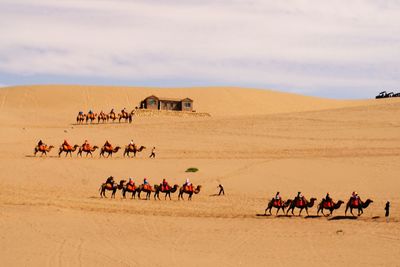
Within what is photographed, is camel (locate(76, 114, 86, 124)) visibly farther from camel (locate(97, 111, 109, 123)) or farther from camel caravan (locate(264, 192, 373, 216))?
camel caravan (locate(264, 192, 373, 216))

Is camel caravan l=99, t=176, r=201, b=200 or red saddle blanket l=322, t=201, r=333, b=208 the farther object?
camel caravan l=99, t=176, r=201, b=200

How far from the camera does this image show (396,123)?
195 ft

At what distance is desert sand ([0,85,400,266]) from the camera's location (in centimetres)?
2109

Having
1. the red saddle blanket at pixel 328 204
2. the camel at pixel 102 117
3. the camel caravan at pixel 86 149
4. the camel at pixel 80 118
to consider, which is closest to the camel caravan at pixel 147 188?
the red saddle blanket at pixel 328 204

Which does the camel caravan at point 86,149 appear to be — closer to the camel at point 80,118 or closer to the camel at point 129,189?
the camel at point 129,189

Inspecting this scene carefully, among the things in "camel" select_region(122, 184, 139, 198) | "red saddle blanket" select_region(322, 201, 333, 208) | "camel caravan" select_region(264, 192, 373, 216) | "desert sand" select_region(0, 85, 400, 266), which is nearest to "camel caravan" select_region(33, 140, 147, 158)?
"desert sand" select_region(0, 85, 400, 266)

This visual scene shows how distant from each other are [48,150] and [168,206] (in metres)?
15.9

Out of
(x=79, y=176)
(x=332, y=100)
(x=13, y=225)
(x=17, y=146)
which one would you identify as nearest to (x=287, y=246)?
(x=13, y=225)

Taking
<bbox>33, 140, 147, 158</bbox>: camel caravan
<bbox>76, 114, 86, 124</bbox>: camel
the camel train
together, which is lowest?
the camel train

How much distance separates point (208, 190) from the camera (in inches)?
1420

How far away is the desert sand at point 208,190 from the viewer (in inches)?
830

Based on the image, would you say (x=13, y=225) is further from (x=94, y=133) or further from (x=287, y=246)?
(x=94, y=133)

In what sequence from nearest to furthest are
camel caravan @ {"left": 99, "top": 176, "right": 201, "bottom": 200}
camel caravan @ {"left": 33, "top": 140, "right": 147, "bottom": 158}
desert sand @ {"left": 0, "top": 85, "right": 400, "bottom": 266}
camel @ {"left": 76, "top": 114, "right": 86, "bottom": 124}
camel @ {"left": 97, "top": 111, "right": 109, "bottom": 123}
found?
desert sand @ {"left": 0, "top": 85, "right": 400, "bottom": 266}
camel caravan @ {"left": 99, "top": 176, "right": 201, "bottom": 200}
camel caravan @ {"left": 33, "top": 140, "right": 147, "bottom": 158}
camel @ {"left": 97, "top": 111, "right": 109, "bottom": 123}
camel @ {"left": 76, "top": 114, "right": 86, "bottom": 124}

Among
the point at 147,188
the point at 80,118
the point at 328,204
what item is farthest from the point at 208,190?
the point at 80,118
